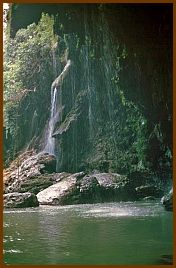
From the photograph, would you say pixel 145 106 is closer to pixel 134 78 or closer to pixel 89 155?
pixel 134 78

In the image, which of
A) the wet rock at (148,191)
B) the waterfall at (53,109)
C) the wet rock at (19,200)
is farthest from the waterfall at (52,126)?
the wet rock at (148,191)

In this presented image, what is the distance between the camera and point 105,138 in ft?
27.4

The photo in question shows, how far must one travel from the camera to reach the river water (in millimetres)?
6570

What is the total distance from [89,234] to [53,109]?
8.26ft

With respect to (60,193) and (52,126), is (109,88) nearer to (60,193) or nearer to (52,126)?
(52,126)

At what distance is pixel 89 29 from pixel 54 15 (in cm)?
71

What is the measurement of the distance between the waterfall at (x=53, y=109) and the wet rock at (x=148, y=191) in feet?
5.68

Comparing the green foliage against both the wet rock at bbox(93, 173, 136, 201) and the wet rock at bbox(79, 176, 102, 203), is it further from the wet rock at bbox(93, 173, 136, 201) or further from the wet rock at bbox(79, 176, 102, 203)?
the wet rock at bbox(93, 173, 136, 201)

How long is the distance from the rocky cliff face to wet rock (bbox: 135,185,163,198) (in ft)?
1.18

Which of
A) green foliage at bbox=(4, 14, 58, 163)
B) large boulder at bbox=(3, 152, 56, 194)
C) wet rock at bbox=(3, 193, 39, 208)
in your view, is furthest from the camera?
green foliage at bbox=(4, 14, 58, 163)

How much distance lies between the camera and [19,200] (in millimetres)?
7590

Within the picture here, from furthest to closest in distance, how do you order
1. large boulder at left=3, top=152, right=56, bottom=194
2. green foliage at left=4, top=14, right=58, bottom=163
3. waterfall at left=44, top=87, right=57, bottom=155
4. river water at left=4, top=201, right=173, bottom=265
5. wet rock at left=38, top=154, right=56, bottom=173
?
waterfall at left=44, top=87, right=57, bottom=155 → wet rock at left=38, top=154, right=56, bottom=173 → green foliage at left=4, top=14, right=58, bottom=163 → large boulder at left=3, top=152, right=56, bottom=194 → river water at left=4, top=201, right=173, bottom=265

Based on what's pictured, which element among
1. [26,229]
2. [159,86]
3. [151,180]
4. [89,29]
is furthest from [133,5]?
[26,229]

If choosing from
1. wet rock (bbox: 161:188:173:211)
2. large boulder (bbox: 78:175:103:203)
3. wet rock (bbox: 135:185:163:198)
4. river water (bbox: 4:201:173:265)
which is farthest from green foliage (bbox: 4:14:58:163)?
wet rock (bbox: 161:188:173:211)
